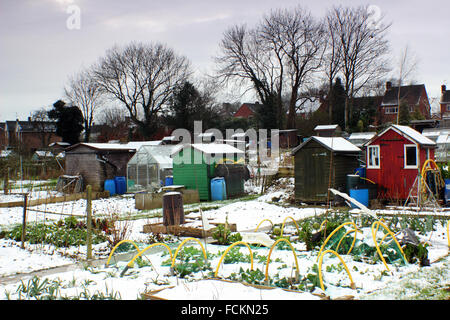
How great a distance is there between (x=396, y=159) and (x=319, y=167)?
9.33 feet

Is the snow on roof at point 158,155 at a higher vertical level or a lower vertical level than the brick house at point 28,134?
lower

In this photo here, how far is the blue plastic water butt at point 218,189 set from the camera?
19703 millimetres

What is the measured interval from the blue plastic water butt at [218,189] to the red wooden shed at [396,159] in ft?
22.0

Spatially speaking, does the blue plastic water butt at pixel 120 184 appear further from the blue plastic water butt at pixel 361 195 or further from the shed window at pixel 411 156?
the shed window at pixel 411 156

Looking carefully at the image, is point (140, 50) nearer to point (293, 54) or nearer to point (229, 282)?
point (293, 54)

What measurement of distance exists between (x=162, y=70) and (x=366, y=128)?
25.9 metres

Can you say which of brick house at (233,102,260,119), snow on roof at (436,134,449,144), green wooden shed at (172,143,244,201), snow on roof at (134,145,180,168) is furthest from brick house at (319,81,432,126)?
green wooden shed at (172,143,244,201)

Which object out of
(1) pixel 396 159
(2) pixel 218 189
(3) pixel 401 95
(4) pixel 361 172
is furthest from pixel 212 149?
(3) pixel 401 95

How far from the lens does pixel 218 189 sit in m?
19.7

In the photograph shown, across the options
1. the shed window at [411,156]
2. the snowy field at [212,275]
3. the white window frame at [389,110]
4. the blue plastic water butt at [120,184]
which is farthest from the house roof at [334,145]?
the white window frame at [389,110]

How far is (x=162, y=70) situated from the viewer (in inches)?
2099

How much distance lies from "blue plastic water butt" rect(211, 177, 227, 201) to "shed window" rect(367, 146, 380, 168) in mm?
6809

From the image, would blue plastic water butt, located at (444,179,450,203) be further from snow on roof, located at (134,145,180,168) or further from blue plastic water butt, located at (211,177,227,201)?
snow on roof, located at (134,145,180,168)

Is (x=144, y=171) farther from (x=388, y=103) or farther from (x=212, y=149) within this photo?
(x=388, y=103)
